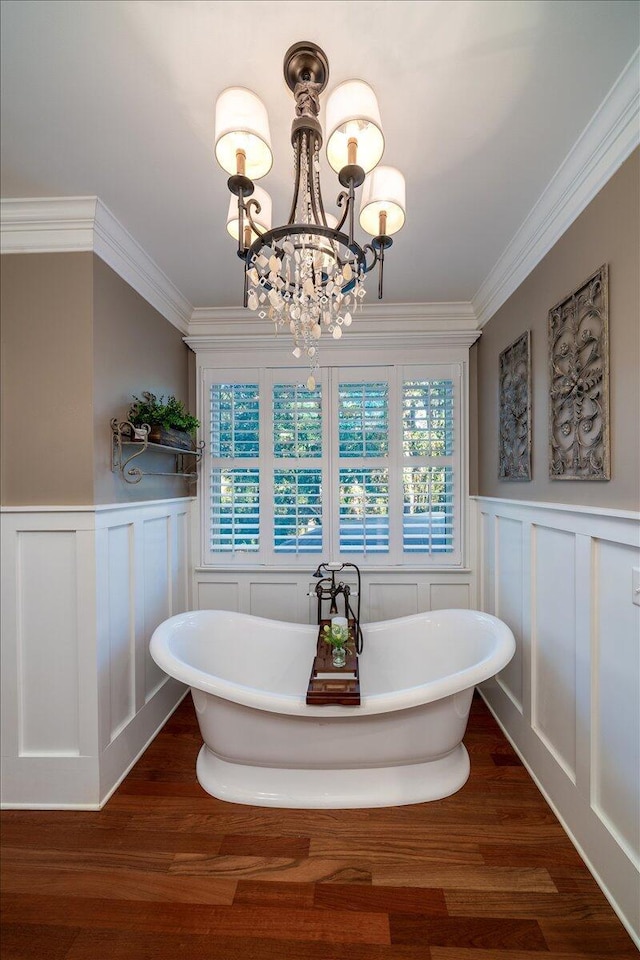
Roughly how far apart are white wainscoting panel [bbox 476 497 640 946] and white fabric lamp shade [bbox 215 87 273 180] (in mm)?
1475

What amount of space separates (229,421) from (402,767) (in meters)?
2.25

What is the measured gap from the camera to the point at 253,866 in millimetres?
1508

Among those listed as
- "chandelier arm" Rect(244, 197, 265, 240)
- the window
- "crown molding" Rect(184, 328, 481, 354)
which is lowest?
the window

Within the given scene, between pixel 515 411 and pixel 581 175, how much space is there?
3.34 ft

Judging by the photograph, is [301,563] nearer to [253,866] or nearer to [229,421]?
[229,421]

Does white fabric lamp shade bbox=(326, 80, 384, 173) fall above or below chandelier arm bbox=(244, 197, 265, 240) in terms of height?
above

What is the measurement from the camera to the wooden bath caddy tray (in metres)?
1.66

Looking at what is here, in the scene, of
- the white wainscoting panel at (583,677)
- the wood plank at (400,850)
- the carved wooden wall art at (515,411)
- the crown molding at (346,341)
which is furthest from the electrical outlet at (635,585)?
the crown molding at (346,341)

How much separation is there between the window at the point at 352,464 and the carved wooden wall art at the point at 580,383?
1044mm

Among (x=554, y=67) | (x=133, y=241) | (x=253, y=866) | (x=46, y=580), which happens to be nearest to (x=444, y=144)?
(x=554, y=67)

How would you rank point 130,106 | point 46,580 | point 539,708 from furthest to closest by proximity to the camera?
1. point 539,708
2. point 46,580
3. point 130,106

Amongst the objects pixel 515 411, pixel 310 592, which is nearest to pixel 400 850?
pixel 310 592

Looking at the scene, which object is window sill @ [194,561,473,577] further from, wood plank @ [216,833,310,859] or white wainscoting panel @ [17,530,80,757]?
wood plank @ [216,833,310,859]

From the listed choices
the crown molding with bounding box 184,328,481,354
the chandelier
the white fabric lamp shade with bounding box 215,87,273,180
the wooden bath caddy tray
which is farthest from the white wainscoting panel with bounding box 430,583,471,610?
the white fabric lamp shade with bounding box 215,87,273,180
